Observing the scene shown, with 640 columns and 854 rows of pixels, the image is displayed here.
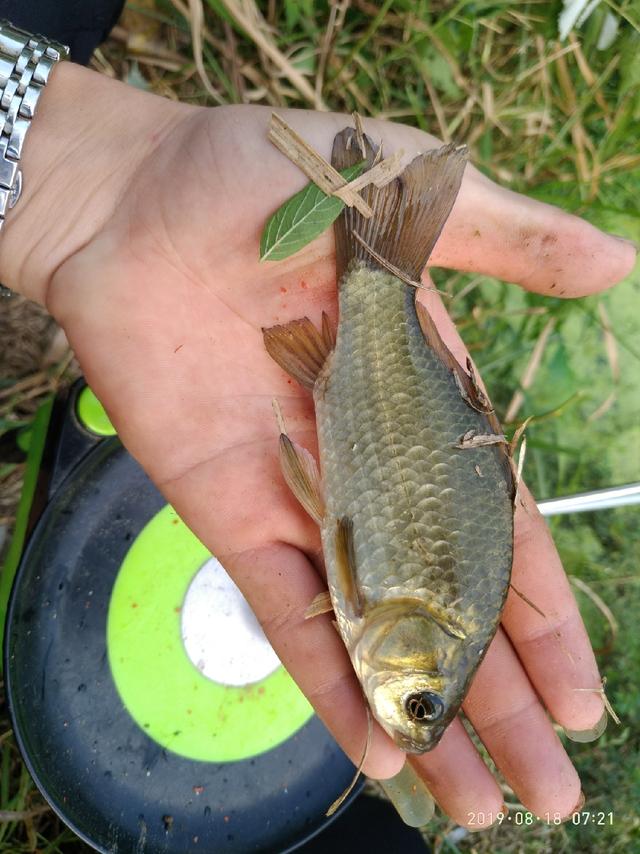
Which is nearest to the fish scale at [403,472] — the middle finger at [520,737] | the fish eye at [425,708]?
the fish eye at [425,708]

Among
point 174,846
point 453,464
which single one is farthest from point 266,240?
point 174,846

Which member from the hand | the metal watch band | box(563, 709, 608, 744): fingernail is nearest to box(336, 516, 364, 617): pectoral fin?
the hand

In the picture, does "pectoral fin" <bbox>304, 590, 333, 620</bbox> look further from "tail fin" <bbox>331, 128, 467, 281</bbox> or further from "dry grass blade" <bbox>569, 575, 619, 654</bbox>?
"dry grass blade" <bbox>569, 575, 619, 654</bbox>

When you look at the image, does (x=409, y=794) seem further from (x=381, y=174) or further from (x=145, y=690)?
(x=381, y=174)

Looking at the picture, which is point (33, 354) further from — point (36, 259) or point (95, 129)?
point (95, 129)

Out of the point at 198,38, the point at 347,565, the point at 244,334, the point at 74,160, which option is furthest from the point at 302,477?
the point at 198,38

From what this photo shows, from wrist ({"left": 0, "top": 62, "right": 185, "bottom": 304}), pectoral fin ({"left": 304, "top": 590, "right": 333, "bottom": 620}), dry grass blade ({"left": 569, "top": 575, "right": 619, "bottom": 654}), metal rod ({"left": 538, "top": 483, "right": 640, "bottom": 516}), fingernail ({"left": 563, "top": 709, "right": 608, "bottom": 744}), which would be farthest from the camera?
dry grass blade ({"left": 569, "top": 575, "right": 619, "bottom": 654})
